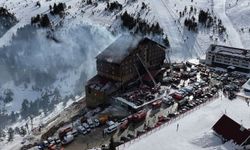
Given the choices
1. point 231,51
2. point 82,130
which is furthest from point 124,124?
point 231,51

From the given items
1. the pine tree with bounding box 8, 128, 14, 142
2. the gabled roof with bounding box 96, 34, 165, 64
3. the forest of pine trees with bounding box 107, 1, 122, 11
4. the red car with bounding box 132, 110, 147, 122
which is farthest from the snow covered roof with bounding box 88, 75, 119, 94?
the forest of pine trees with bounding box 107, 1, 122, 11

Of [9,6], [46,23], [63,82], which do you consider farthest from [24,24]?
[63,82]

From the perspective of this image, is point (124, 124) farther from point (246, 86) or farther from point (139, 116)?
point (246, 86)

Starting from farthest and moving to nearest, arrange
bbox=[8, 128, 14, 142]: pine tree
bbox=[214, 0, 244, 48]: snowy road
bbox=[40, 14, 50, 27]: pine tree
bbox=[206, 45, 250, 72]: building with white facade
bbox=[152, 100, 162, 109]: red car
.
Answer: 1. bbox=[40, 14, 50, 27]: pine tree
2. bbox=[214, 0, 244, 48]: snowy road
3. bbox=[206, 45, 250, 72]: building with white facade
4. bbox=[8, 128, 14, 142]: pine tree
5. bbox=[152, 100, 162, 109]: red car

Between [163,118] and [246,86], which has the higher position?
[246,86]

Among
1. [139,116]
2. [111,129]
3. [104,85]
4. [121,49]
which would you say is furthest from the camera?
[121,49]

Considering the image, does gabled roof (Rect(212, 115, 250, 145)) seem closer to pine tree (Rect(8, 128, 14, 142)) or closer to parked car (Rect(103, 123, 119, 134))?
parked car (Rect(103, 123, 119, 134))

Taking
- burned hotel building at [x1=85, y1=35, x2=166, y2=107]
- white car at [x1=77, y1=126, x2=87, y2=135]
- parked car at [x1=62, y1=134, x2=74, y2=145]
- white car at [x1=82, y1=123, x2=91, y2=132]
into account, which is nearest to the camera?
parked car at [x1=62, y1=134, x2=74, y2=145]
